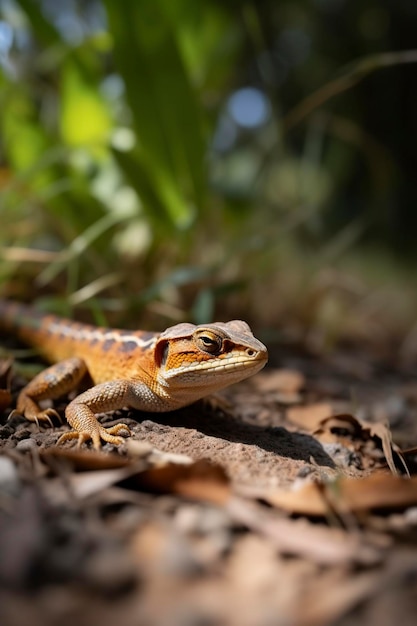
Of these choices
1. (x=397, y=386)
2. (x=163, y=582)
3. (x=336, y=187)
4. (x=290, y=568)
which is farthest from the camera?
(x=336, y=187)

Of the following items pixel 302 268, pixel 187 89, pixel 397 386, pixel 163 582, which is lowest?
pixel 397 386

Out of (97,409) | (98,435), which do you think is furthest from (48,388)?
(98,435)

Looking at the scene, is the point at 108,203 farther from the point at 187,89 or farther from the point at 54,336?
the point at 54,336

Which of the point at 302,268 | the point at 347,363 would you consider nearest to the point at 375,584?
the point at 347,363

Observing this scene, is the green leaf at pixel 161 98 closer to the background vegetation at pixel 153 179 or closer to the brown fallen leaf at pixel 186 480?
the background vegetation at pixel 153 179

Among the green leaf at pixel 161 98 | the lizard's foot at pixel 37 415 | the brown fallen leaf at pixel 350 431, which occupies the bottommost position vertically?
the brown fallen leaf at pixel 350 431

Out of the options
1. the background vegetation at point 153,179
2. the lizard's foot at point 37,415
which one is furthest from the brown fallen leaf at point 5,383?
the background vegetation at point 153,179
